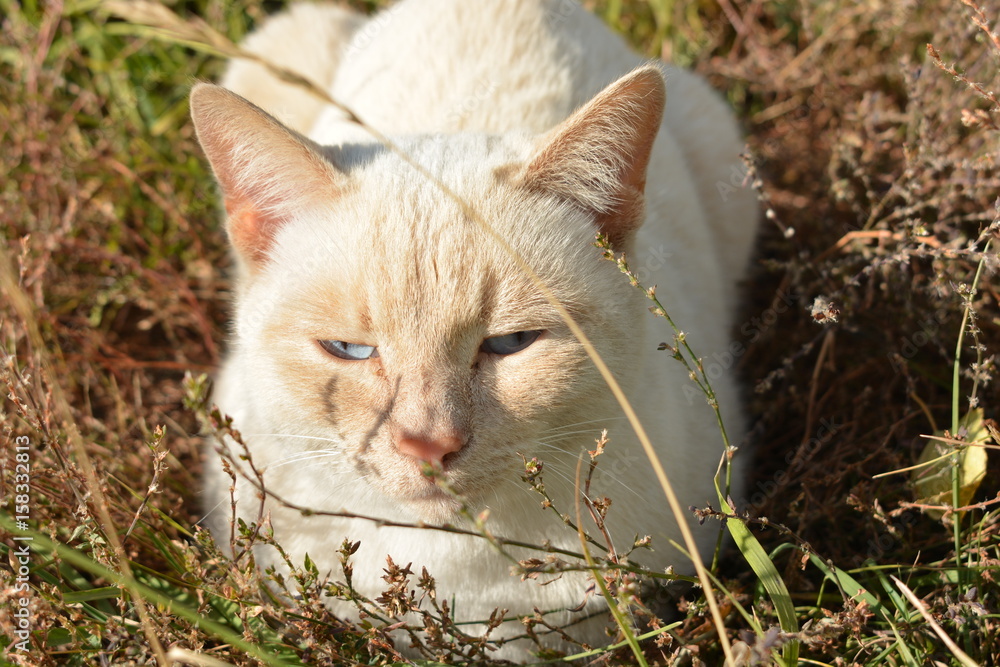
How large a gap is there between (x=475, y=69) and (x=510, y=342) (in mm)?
1292

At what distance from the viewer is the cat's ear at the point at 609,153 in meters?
1.71

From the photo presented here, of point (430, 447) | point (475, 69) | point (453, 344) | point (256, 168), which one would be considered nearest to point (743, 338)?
point (475, 69)

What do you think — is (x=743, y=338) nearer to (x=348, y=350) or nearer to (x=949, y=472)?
(x=949, y=472)

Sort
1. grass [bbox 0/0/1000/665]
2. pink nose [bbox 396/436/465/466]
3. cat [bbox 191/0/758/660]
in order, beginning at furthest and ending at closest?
grass [bbox 0/0/1000/665]
cat [bbox 191/0/758/660]
pink nose [bbox 396/436/465/466]

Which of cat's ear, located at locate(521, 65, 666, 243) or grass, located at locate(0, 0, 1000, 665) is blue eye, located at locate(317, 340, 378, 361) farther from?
cat's ear, located at locate(521, 65, 666, 243)

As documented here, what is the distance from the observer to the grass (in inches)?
74.1

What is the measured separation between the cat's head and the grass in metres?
0.26

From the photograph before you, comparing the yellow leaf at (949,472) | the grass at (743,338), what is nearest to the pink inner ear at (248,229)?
the grass at (743,338)

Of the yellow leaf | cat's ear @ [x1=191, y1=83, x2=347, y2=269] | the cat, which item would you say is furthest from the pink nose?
the yellow leaf

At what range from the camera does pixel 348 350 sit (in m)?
1.78

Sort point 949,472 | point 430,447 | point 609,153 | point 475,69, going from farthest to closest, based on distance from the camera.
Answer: point 475,69
point 949,472
point 609,153
point 430,447

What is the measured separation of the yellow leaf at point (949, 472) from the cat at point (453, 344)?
2.03 feet

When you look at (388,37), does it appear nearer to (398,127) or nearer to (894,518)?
(398,127)

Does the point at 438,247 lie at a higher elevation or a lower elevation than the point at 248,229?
lower
